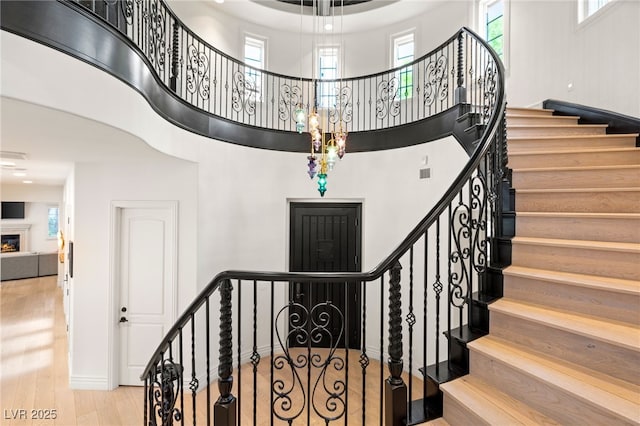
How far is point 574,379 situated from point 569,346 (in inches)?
7.7

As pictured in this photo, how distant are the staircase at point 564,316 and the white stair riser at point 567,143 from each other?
0.61m

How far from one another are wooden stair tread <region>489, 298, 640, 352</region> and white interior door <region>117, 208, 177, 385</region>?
3700 millimetres

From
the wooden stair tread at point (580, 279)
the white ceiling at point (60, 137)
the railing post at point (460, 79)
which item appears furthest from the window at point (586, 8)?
the white ceiling at point (60, 137)

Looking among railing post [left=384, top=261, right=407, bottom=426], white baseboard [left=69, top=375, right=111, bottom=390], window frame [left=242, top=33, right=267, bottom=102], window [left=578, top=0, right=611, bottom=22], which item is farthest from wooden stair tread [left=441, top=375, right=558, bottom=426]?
window frame [left=242, top=33, right=267, bottom=102]

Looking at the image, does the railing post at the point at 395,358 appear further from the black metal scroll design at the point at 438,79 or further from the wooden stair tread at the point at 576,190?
the black metal scroll design at the point at 438,79

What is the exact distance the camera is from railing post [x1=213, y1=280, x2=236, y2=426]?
1.96 meters

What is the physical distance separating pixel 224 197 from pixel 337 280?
2973mm

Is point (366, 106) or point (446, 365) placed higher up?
point (366, 106)

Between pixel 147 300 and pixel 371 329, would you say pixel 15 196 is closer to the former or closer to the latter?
pixel 147 300

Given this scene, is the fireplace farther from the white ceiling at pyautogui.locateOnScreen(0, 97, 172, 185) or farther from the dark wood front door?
the dark wood front door

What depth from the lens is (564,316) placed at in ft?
5.74

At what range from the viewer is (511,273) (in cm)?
207

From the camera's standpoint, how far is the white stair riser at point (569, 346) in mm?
1462

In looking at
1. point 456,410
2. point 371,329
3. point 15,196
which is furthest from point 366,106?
point 15,196
